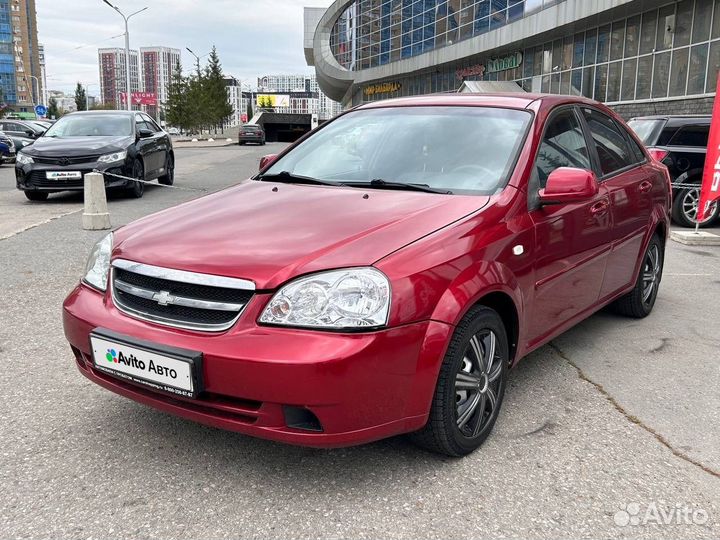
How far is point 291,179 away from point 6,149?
68.4 feet

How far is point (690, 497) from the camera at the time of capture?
2.62 metres

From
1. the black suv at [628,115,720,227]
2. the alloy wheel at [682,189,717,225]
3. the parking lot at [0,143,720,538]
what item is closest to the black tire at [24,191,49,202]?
the parking lot at [0,143,720,538]

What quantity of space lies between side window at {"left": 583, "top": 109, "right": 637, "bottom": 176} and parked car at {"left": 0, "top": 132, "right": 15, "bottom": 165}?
830 inches

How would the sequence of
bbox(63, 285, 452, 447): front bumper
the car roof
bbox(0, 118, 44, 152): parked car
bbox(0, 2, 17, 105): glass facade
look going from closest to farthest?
bbox(63, 285, 452, 447): front bumper
the car roof
bbox(0, 118, 44, 152): parked car
bbox(0, 2, 17, 105): glass facade

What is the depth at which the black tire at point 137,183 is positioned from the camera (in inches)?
471

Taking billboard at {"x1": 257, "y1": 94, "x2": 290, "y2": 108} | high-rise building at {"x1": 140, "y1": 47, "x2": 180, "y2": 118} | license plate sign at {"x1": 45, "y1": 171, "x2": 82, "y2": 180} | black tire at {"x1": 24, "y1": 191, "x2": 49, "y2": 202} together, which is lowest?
black tire at {"x1": 24, "y1": 191, "x2": 49, "y2": 202}

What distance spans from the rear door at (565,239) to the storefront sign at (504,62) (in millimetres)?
32064

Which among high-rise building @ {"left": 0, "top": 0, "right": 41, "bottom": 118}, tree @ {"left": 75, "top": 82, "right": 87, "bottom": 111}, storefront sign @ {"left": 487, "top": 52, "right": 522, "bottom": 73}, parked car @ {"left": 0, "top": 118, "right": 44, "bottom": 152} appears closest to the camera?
parked car @ {"left": 0, "top": 118, "right": 44, "bottom": 152}

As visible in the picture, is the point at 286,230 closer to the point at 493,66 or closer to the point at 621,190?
the point at 621,190

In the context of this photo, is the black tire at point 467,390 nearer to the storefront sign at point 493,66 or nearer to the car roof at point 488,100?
the car roof at point 488,100

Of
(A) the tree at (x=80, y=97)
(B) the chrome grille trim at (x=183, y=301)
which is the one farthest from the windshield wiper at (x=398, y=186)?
(A) the tree at (x=80, y=97)

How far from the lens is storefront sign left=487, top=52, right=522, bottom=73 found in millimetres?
34031

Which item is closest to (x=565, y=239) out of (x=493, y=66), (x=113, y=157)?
(x=113, y=157)

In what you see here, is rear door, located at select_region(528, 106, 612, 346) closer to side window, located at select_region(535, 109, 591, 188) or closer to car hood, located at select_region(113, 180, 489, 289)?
side window, located at select_region(535, 109, 591, 188)
